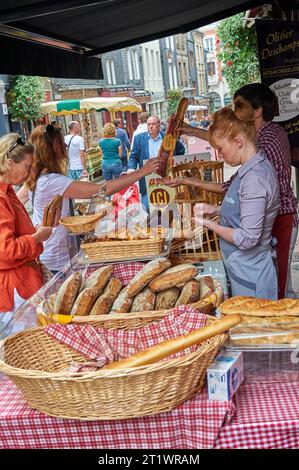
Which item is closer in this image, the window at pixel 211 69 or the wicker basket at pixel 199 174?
the wicker basket at pixel 199 174

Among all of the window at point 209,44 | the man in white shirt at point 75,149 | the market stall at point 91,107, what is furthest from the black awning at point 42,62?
the window at point 209,44

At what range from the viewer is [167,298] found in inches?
102

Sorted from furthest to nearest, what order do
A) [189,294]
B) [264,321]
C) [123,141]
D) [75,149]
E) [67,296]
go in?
[123,141] < [75,149] < [67,296] < [189,294] < [264,321]

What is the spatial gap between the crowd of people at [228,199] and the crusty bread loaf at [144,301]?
1.98 feet

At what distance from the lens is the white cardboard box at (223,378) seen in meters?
1.86

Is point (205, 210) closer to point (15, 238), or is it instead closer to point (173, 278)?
point (173, 278)

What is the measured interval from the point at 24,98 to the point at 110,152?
174 inches

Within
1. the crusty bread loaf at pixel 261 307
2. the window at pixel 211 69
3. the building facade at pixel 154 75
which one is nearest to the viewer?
the crusty bread loaf at pixel 261 307

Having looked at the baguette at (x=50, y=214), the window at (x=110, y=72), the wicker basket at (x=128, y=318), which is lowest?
the wicker basket at (x=128, y=318)

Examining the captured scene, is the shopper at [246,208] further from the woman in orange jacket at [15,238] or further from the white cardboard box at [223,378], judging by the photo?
the white cardboard box at [223,378]

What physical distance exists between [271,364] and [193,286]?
67 centimetres

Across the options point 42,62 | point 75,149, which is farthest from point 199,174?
point 75,149
